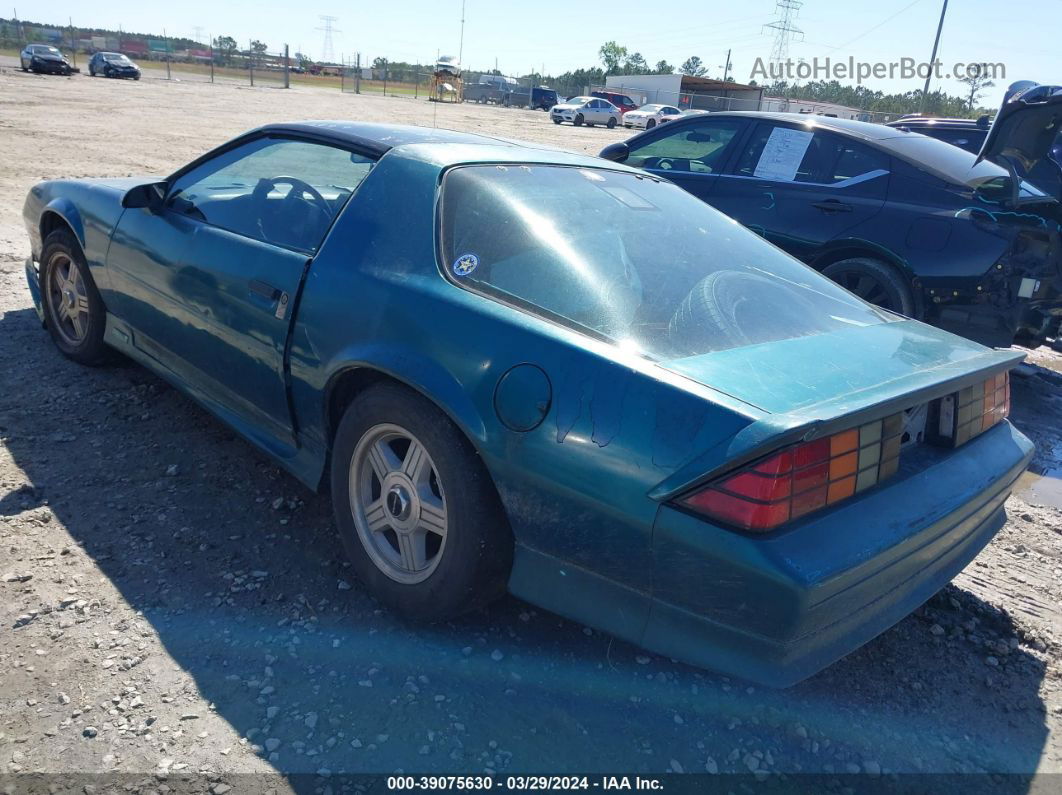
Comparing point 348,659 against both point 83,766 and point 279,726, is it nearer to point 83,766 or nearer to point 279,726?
point 279,726

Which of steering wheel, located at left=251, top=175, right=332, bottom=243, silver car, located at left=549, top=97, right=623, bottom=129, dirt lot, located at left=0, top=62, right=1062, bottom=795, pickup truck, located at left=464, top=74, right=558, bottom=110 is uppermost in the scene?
pickup truck, located at left=464, top=74, right=558, bottom=110

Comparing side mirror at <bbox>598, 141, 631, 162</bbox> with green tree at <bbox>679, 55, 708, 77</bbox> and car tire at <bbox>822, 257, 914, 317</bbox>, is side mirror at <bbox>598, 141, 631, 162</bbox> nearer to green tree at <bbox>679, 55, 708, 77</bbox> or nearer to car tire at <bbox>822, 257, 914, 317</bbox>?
car tire at <bbox>822, 257, 914, 317</bbox>

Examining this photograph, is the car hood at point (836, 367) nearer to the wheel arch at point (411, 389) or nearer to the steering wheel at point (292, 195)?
the wheel arch at point (411, 389)

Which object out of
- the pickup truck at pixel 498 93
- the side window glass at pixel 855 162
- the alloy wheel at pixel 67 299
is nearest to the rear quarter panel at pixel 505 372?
the alloy wheel at pixel 67 299

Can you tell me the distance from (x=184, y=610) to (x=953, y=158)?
547 cm

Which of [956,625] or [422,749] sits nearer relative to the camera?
[422,749]

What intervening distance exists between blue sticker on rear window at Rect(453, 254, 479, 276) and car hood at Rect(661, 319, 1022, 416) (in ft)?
2.35

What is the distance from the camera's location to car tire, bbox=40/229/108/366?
4082 millimetres

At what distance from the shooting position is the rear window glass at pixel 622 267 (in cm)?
227

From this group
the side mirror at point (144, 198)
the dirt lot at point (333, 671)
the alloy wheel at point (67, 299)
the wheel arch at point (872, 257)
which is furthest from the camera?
the wheel arch at point (872, 257)

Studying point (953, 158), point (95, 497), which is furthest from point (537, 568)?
point (953, 158)

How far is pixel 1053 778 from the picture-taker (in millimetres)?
2168

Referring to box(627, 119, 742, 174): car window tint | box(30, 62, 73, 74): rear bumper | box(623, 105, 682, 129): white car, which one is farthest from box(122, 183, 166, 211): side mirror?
box(623, 105, 682, 129): white car

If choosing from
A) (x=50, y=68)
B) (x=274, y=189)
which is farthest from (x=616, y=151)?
(x=50, y=68)
